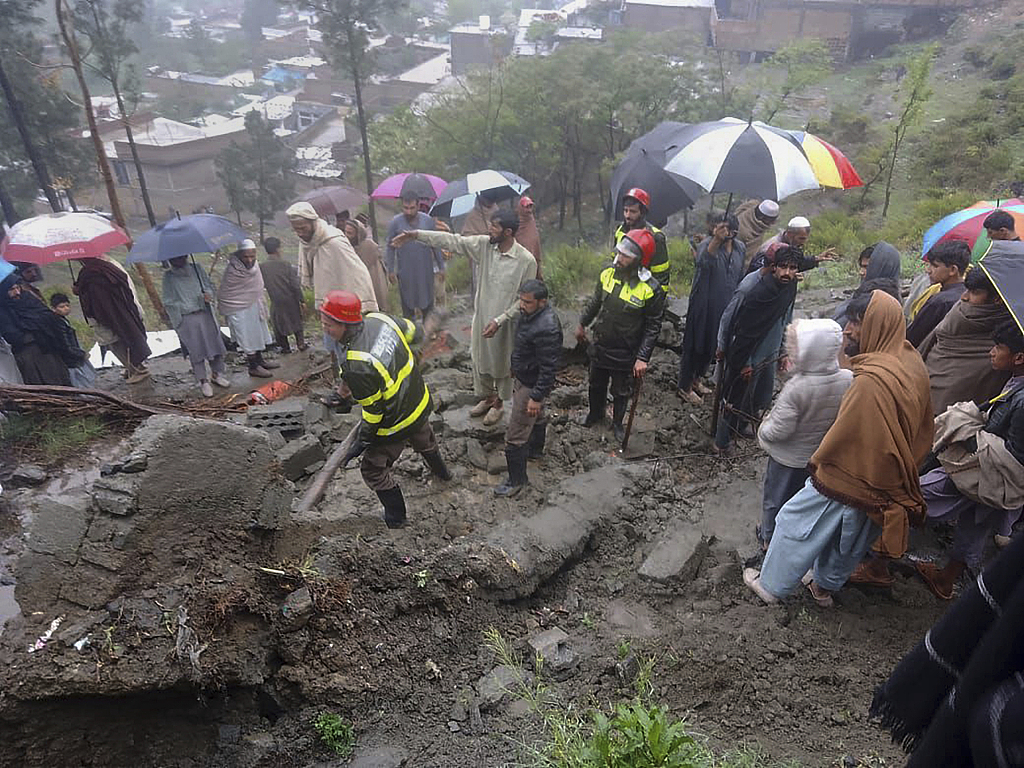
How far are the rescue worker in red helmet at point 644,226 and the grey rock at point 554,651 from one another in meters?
2.91

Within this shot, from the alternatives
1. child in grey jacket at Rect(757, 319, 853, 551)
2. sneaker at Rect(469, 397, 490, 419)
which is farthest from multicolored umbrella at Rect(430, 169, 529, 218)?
child in grey jacket at Rect(757, 319, 853, 551)

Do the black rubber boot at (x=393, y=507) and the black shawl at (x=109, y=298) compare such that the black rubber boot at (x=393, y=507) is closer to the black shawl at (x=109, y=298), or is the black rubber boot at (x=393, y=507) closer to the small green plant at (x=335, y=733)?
the small green plant at (x=335, y=733)

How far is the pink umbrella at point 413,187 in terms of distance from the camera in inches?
287

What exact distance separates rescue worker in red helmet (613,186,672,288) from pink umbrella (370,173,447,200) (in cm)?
264

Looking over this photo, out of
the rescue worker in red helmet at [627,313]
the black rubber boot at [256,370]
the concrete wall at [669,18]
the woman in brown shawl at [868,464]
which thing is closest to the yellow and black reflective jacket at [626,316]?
the rescue worker in red helmet at [627,313]

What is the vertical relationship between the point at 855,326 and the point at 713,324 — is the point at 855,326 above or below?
above

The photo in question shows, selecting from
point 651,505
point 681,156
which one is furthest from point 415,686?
point 681,156

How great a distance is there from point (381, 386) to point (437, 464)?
1.08m

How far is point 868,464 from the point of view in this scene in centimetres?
270

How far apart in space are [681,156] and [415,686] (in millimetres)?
4657

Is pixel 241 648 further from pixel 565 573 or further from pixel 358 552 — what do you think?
pixel 565 573

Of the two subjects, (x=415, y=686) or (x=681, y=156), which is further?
(x=681, y=156)

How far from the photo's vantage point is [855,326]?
325cm

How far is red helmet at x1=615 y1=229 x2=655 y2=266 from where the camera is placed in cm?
434
